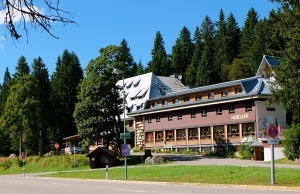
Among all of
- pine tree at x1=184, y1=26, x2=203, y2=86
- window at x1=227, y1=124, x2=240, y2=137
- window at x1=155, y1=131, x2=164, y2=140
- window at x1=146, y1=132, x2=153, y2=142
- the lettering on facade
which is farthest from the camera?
pine tree at x1=184, y1=26, x2=203, y2=86

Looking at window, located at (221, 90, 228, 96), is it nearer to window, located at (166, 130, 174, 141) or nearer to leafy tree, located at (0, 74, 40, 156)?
window, located at (166, 130, 174, 141)

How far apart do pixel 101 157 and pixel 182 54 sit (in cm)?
6876

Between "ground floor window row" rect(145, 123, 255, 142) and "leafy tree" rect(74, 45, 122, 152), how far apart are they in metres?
11.0

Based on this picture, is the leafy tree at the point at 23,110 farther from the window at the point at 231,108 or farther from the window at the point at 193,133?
the window at the point at 231,108

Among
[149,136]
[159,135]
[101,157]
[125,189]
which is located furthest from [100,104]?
[125,189]

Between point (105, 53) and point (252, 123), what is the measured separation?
20.0 metres

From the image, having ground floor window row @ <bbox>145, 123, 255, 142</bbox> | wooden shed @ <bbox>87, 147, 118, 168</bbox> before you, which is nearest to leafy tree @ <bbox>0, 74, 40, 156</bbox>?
ground floor window row @ <bbox>145, 123, 255, 142</bbox>

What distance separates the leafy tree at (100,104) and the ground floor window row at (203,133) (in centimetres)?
1103

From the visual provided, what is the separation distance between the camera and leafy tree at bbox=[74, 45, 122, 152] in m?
53.8

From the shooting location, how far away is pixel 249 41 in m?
87.8

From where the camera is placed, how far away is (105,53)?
56.3 meters

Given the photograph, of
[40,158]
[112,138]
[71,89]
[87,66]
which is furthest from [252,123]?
[71,89]

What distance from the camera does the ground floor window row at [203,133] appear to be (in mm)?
54250

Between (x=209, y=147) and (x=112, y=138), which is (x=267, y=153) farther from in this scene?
(x=112, y=138)
